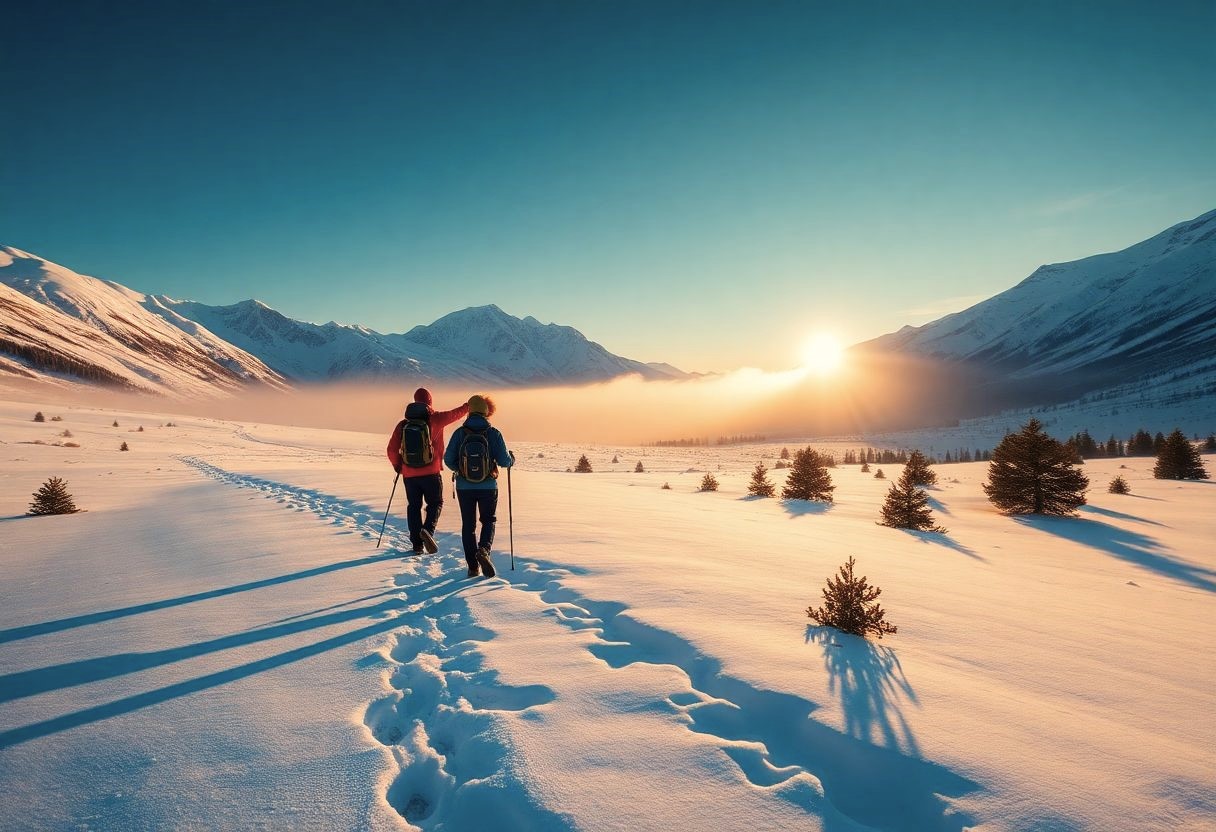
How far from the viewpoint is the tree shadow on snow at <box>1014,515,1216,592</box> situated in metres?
9.58

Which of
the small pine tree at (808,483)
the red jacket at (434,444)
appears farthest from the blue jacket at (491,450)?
the small pine tree at (808,483)

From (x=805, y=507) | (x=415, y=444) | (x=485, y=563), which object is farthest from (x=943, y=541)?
(x=415, y=444)

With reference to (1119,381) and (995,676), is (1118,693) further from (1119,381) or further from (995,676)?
(1119,381)

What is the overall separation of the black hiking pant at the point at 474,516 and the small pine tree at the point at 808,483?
13.0 metres

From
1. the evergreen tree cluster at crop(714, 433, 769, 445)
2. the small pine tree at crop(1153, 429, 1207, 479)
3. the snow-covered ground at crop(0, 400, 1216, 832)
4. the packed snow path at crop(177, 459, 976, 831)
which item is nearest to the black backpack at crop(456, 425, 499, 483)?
the snow-covered ground at crop(0, 400, 1216, 832)

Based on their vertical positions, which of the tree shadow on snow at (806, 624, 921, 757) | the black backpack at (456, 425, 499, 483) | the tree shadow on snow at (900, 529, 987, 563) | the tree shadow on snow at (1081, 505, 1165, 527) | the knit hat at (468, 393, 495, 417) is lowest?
the tree shadow on snow at (900, 529, 987, 563)

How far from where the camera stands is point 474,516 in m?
6.66

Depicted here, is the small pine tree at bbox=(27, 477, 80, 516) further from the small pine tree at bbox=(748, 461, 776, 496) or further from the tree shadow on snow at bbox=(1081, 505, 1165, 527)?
the tree shadow on snow at bbox=(1081, 505, 1165, 527)

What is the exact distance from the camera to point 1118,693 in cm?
344

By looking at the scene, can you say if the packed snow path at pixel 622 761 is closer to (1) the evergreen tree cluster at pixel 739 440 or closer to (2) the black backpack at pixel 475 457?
(2) the black backpack at pixel 475 457

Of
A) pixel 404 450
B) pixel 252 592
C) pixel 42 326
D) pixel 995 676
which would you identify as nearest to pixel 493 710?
pixel 995 676

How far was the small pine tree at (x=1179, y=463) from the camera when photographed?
22422mm

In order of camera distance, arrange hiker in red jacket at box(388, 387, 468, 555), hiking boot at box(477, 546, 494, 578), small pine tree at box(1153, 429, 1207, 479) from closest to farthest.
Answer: hiking boot at box(477, 546, 494, 578) → hiker in red jacket at box(388, 387, 468, 555) → small pine tree at box(1153, 429, 1207, 479)

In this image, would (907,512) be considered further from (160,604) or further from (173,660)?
(160,604)
